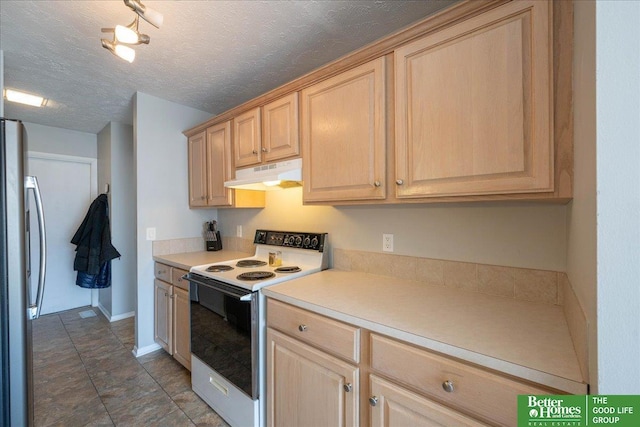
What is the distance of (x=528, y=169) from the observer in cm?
95

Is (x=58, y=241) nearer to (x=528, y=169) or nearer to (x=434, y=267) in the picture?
(x=434, y=267)

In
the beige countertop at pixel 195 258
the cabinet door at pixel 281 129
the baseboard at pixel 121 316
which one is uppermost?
the cabinet door at pixel 281 129

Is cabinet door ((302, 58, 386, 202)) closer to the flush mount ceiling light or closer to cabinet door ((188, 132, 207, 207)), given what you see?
cabinet door ((188, 132, 207, 207))

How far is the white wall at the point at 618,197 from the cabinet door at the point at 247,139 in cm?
176

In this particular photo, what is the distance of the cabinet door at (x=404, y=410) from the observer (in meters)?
0.85

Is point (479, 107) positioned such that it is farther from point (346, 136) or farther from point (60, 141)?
point (60, 141)

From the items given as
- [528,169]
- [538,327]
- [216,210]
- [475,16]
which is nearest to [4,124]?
[216,210]

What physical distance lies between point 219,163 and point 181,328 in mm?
1384

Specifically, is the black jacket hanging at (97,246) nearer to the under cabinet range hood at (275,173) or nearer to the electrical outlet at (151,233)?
the electrical outlet at (151,233)

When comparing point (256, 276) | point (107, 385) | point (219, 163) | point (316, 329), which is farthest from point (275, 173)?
point (107, 385)

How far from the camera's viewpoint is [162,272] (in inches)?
93.4

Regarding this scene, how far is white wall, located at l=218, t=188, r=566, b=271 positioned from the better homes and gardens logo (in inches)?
26.1

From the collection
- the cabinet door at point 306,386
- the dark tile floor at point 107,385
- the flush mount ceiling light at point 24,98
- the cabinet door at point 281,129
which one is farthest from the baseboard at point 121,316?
the cabinet door at point 281,129

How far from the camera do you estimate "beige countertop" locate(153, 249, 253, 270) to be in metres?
2.14
